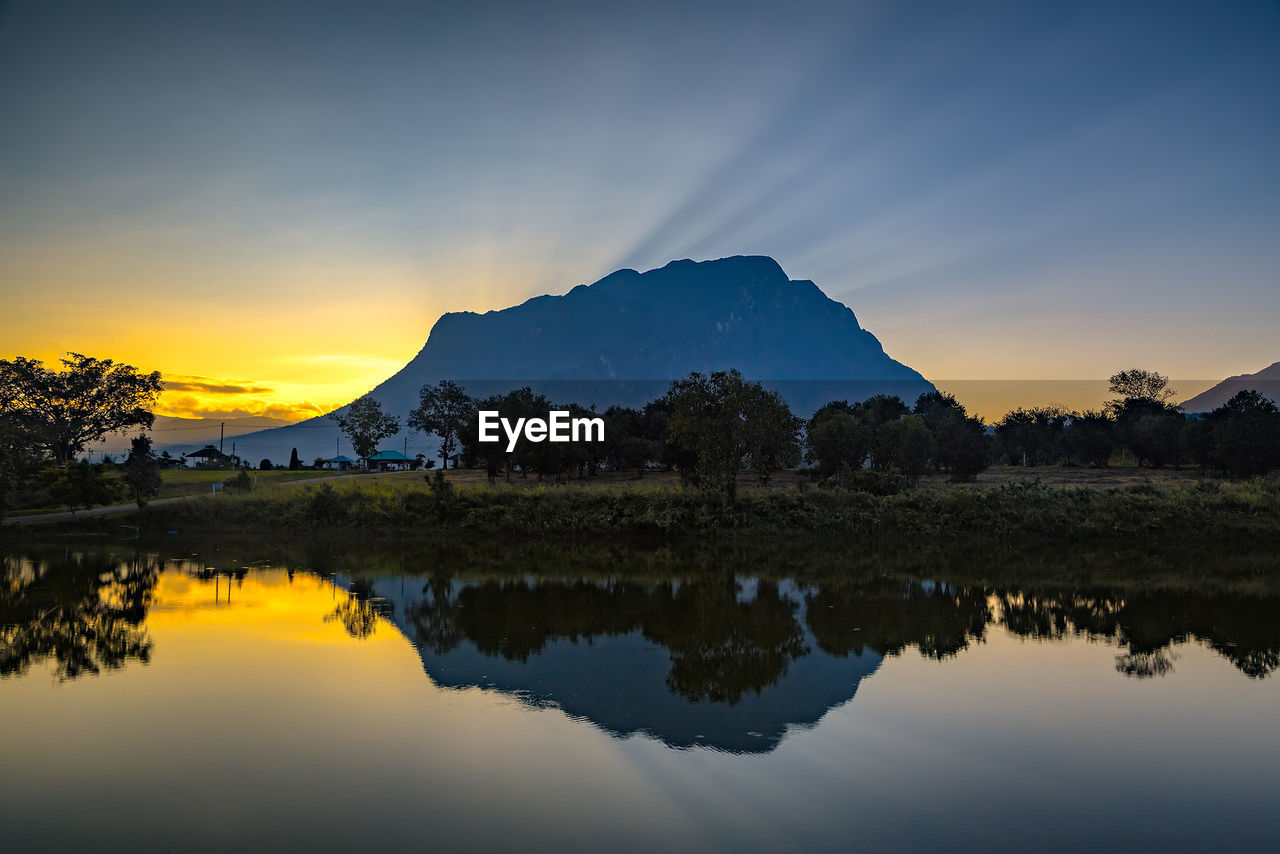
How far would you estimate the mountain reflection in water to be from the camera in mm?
12602

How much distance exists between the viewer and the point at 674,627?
57.8ft

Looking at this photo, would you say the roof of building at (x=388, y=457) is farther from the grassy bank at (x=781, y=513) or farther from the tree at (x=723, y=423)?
the tree at (x=723, y=423)

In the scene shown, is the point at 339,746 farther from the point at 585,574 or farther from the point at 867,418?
the point at 867,418

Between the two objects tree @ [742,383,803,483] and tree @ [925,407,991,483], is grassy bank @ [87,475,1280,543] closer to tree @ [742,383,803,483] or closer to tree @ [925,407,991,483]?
tree @ [742,383,803,483]

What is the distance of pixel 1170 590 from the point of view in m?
22.5

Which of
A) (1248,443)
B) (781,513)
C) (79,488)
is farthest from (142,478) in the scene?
(1248,443)

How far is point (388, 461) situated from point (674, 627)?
78178mm

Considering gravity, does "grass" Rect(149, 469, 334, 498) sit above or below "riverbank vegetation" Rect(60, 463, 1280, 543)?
above

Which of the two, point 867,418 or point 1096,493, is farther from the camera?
point 867,418

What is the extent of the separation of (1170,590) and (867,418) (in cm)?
3751

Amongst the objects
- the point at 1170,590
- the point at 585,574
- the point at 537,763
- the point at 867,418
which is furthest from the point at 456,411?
the point at 537,763

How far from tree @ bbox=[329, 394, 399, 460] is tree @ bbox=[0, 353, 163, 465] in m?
21.2

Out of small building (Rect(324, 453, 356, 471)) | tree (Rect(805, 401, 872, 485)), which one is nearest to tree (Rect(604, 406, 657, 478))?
tree (Rect(805, 401, 872, 485))

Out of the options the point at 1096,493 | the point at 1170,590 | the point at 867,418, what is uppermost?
the point at 867,418
